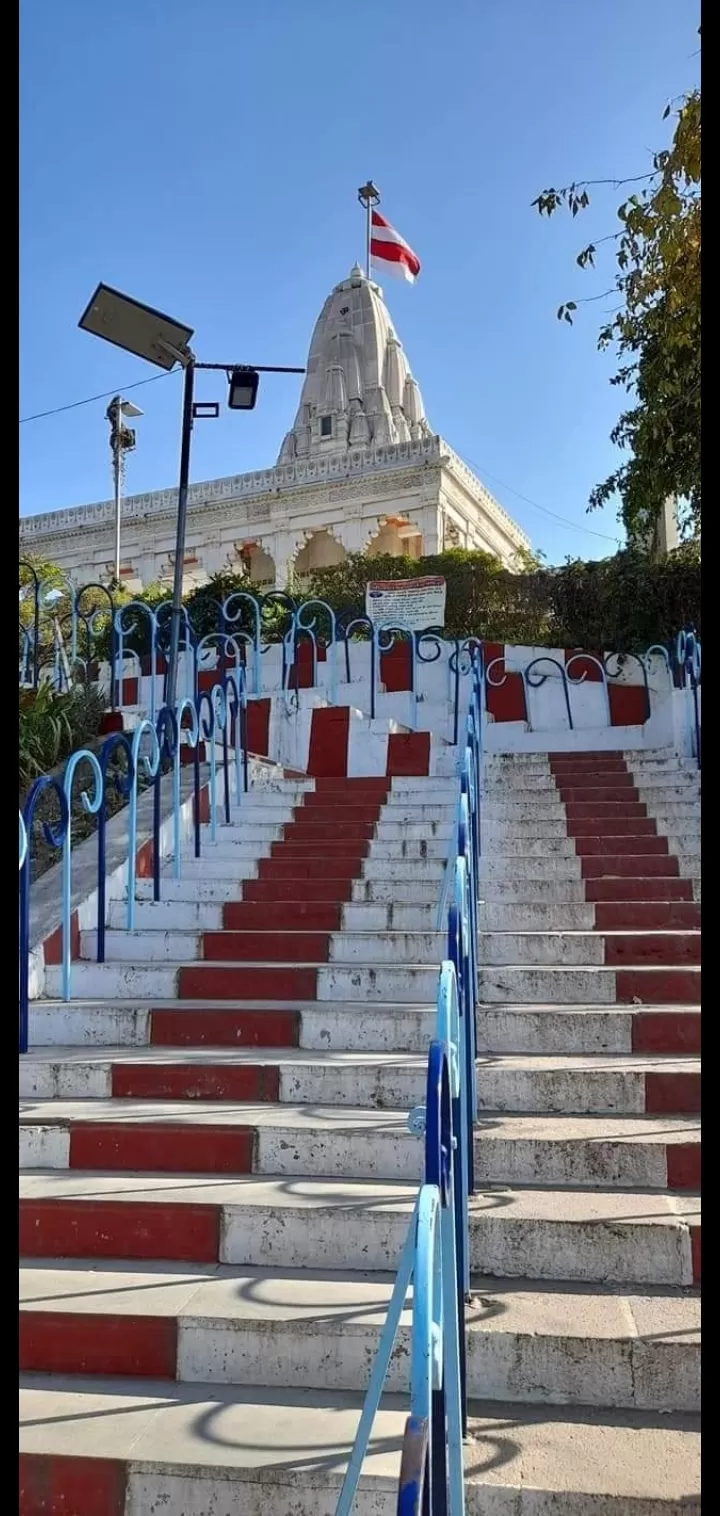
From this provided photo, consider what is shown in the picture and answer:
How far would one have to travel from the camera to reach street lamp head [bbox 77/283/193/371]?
707 cm

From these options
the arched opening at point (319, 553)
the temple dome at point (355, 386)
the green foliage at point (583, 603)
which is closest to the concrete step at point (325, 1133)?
the green foliage at point (583, 603)

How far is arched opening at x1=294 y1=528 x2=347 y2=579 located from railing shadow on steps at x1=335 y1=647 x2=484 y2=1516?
96.9 feet

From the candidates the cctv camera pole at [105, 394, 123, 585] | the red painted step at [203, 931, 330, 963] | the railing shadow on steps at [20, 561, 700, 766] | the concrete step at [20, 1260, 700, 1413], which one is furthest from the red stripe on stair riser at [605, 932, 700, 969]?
the cctv camera pole at [105, 394, 123, 585]

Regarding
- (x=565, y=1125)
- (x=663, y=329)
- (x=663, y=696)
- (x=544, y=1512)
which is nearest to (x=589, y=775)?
(x=663, y=696)

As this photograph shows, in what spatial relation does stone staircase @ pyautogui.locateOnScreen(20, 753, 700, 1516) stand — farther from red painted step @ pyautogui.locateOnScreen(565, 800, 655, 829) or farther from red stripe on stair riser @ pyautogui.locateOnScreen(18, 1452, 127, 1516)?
red painted step @ pyautogui.locateOnScreen(565, 800, 655, 829)

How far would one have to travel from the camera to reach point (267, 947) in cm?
507

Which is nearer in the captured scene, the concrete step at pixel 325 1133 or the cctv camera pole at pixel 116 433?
the concrete step at pixel 325 1133

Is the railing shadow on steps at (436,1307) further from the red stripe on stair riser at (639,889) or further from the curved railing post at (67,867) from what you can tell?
the red stripe on stair riser at (639,889)

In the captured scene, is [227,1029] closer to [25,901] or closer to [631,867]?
[25,901]

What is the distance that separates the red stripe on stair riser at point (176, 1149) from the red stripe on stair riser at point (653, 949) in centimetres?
198

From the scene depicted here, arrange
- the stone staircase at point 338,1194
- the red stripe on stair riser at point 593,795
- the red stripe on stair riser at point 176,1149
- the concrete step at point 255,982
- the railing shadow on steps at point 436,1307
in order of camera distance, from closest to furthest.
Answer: the railing shadow on steps at point 436,1307 < the stone staircase at point 338,1194 < the red stripe on stair riser at point 176,1149 < the concrete step at point 255,982 < the red stripe on stair riser at point 593,795

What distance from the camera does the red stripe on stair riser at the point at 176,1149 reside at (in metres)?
3.42

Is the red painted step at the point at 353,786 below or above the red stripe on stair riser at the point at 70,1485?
above
